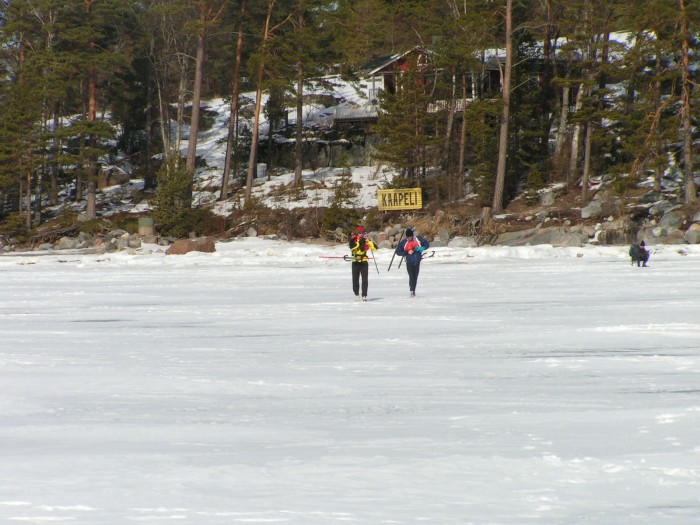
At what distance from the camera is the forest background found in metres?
35.5

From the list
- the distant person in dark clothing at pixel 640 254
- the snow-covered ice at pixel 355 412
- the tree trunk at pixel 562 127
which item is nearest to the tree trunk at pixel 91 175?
the tree trunk at pixel 562 127

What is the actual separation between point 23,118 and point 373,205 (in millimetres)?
19865

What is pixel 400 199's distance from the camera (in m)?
39.1

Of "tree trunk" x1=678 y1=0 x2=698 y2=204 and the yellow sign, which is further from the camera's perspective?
the yellow sign

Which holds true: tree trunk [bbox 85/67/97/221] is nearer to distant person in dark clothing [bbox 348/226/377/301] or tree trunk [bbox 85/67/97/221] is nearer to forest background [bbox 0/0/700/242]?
forest background [bbox 0/0/700/242]

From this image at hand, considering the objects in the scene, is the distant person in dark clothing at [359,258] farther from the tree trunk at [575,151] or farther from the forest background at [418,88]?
the tree trunk at [575,151]

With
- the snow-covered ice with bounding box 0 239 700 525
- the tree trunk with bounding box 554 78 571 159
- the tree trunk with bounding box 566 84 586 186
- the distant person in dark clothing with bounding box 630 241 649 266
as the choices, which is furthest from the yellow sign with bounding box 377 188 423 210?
the snow-covered ice with bounding box 0 239 700 525

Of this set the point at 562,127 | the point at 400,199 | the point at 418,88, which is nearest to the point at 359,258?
the point at 400,199

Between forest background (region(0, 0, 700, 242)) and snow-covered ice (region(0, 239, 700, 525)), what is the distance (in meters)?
→ 22.9

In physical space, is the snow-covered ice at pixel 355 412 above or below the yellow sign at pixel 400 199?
below

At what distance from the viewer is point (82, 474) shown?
461 centimetres

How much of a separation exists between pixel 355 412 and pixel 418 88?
3479 cm

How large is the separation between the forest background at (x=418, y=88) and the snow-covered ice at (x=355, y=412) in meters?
22.9

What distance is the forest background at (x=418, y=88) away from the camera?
35531mm
